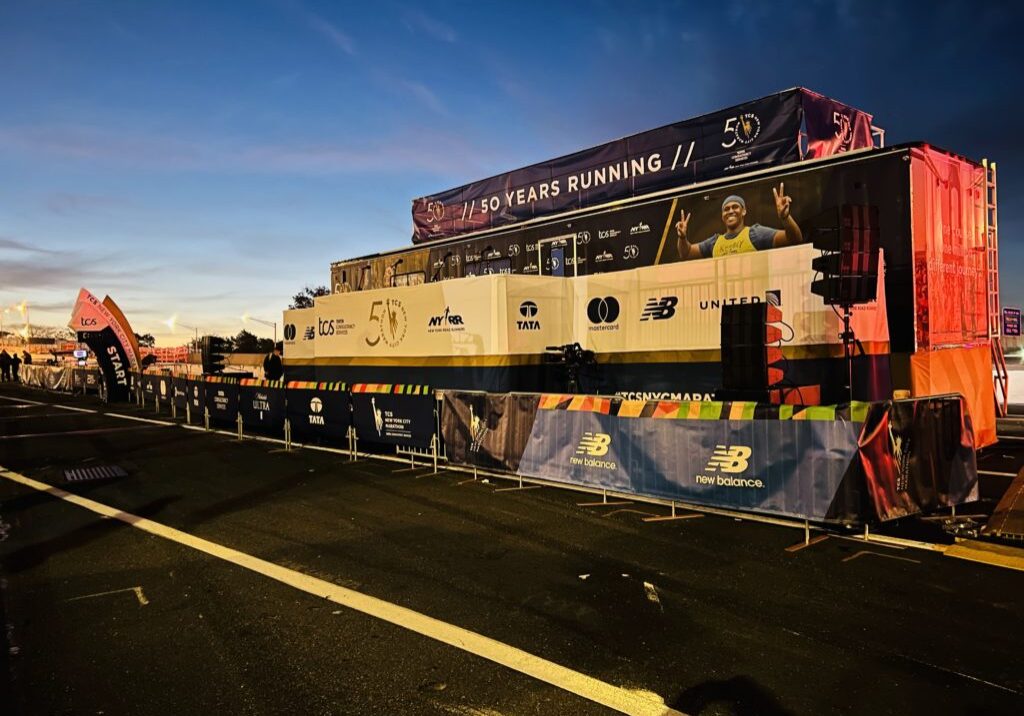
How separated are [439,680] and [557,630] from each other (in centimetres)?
110

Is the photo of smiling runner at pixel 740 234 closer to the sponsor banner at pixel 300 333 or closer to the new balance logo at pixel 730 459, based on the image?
the new balance logo at pixel 730 459

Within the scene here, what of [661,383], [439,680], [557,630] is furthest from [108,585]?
[661,383]

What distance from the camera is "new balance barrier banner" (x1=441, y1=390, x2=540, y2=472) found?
1030 centimetres

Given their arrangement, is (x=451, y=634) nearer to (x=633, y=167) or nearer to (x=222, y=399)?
(x=633, y=167)

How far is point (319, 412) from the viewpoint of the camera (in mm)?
14359

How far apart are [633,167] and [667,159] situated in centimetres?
109

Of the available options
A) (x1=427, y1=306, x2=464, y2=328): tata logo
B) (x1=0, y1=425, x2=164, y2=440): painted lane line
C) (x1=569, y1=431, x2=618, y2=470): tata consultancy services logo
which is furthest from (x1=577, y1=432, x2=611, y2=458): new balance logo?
(x1=0, y1=425, x2=164, y2=440): painted lane line

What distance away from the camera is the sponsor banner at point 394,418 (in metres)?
12.0

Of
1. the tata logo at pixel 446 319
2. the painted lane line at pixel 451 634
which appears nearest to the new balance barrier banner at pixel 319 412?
the tata logo at pixel 446 319

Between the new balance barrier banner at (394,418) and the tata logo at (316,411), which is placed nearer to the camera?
the new balance barrier banner at (394,418)

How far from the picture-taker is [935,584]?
578 centimetres

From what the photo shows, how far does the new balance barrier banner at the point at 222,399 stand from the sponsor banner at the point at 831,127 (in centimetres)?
1442

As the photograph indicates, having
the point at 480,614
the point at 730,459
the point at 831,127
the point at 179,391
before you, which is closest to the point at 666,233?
the point at 831,127

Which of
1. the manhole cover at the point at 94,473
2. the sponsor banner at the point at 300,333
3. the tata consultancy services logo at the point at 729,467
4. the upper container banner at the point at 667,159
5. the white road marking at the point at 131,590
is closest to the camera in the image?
the white road marking at the point at 131,590
